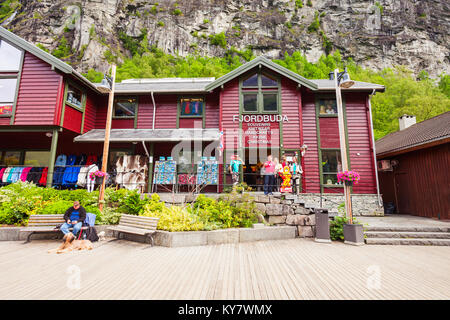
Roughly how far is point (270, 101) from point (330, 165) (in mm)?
4911

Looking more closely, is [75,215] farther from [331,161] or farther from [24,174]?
[331,161]

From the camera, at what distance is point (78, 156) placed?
1130 centimetres

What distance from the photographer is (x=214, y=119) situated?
1191 cm

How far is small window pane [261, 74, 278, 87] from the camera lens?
1170cm

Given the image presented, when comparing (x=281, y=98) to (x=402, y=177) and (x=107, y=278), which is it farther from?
(x=107, y=278)

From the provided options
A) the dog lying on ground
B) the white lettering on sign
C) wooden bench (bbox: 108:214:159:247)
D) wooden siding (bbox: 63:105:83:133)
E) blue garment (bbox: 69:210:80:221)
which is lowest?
the dog lying on ground

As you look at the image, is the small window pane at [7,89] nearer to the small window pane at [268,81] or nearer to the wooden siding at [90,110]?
the wooden siding at [90,110]

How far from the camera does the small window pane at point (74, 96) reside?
1033cm

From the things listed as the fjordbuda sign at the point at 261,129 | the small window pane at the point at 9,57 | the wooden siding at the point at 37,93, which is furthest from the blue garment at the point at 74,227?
the small window pane at the point at 9,57

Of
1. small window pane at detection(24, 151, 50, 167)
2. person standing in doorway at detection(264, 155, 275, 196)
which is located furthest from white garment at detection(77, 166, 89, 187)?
person standing in doorway at detection(264, 155, 275, 196)

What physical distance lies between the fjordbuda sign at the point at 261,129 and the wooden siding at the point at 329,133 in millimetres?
2259

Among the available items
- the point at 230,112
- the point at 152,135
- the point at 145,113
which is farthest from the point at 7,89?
the point at 230,112

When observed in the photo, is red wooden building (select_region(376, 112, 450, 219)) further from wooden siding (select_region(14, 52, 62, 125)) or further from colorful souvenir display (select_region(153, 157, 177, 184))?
wooden siding (select_region(14, 52, 62, 125))

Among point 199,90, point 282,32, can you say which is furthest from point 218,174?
point 282,32
